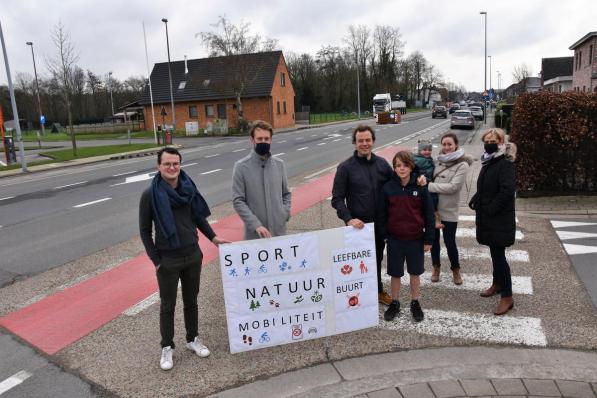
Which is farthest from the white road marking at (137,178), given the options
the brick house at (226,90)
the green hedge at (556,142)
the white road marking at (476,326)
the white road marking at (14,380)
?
the brick house at (226,90)

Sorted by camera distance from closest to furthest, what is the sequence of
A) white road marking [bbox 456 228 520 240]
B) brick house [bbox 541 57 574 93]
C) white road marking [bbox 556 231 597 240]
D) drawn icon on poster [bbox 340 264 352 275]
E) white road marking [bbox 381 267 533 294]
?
drawn icon on poster [bbox 340 264 352 275] → white road marking [bbox 381 267 533 294] → white road marking [bbox 556 231 597 240] → white road marking [bbox 456 228 520 240] → brick house [bbox 541 57 574 93]

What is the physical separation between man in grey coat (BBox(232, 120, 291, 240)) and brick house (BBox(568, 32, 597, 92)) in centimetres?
3448

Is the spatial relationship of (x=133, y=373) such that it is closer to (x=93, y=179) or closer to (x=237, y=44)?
(x=93, y=179)

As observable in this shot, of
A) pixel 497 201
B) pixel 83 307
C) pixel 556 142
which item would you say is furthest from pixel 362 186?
pixel 556 142

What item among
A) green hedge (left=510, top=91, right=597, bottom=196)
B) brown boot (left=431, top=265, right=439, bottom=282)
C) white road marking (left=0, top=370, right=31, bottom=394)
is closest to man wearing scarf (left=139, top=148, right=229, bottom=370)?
white road marking (left=0, top=370, right=31, bottom=394)

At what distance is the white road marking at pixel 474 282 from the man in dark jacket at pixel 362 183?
1354mm

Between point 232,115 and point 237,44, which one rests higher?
point 237,44

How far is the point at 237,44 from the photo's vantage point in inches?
1750

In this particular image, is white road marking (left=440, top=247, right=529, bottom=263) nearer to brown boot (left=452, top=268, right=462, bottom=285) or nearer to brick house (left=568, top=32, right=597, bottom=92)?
brown boot (left=452, top=268, right=462, bottom=285)

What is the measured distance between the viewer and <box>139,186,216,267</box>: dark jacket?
3.82 m

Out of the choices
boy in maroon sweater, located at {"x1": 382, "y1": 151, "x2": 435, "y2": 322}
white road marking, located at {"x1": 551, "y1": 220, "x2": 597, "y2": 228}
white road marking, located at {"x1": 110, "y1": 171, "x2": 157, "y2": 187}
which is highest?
boy in maroon sweater, located at {"x1": 382, "y1": 151, "x2": 435, "y2": 322}

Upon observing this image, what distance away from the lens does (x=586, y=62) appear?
36938 mm

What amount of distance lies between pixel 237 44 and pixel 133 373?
43.6 metres

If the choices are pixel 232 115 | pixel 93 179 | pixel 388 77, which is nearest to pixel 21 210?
pixel 93 179
